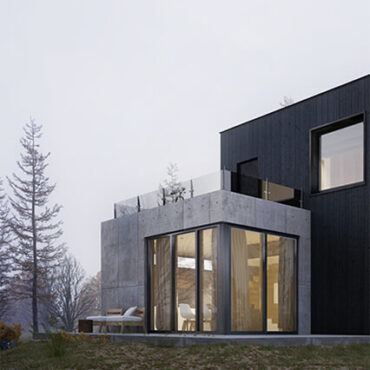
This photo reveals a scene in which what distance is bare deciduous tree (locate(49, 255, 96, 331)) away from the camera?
2822 cm

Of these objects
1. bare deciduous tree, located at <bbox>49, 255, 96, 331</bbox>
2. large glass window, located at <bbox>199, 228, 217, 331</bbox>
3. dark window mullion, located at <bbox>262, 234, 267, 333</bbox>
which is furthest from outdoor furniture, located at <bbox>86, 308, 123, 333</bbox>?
bare deciduous tree, located at <bbox>49, 255, 96, 331</bbox>

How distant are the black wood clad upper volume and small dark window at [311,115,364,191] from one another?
0.02 meters

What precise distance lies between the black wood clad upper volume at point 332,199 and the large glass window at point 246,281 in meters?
1.92

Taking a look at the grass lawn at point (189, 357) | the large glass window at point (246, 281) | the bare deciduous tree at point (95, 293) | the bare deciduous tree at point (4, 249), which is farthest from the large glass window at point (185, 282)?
the bare deciduous tree at point (95, 293)

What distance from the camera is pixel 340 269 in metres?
11.7

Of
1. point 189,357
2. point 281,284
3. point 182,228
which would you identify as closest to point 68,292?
point 182,228

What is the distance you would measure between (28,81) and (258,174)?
3964 centimetres

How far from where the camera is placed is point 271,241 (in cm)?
1133

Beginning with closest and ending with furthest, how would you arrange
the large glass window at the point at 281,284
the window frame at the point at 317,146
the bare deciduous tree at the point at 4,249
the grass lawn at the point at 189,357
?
the grass lawn at the point at 189,357, the large glass window at the point at 281,284, the window frame at the point at 317,146, the bare deciduous tree at the point at 4,249

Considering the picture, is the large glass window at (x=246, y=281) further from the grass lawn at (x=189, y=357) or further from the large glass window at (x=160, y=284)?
the grass lawn at (x=189, y=357)

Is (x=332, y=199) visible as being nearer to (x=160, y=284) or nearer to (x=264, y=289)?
(x=264, y=289)

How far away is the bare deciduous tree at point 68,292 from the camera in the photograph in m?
28.2

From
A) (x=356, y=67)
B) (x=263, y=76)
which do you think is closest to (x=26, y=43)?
(x=263, y=76)

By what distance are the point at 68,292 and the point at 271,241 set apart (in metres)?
20.0
